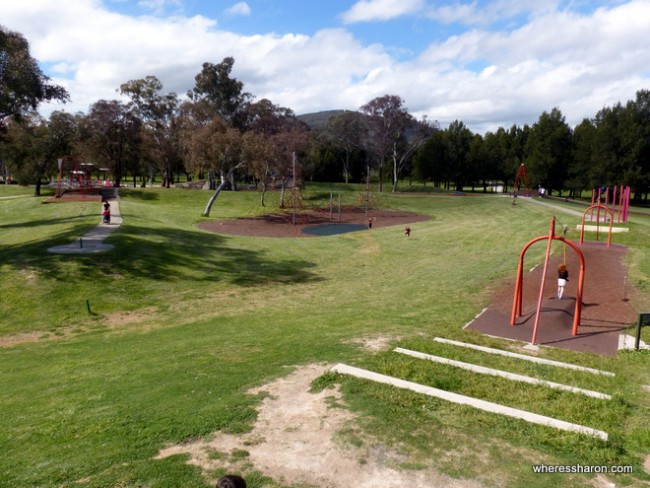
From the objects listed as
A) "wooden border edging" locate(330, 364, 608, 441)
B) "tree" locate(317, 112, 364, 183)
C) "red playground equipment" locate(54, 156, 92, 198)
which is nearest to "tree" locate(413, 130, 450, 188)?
"tree" locate(317, 112, 364, 183)

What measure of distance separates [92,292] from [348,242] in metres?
19.8

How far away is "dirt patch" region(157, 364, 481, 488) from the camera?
237 inches

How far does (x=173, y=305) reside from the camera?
1859 cm

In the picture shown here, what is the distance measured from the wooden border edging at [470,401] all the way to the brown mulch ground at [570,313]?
5719mm

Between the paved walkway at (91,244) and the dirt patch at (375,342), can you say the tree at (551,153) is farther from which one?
the dirt patch at (375,342)

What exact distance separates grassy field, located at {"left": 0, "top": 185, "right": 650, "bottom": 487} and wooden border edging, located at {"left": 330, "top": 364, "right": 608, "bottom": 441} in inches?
8.5

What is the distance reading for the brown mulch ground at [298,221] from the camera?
132ft

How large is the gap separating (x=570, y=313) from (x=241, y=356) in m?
11.4

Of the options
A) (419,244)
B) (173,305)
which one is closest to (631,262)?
(419,244)

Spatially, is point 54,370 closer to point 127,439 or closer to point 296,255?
point 127,439

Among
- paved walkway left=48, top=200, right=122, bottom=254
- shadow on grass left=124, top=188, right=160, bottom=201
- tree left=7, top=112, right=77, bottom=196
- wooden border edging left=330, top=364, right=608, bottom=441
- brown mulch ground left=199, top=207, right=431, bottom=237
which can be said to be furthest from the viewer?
shadow on grass left=124, top=188, right=160, bottom=201

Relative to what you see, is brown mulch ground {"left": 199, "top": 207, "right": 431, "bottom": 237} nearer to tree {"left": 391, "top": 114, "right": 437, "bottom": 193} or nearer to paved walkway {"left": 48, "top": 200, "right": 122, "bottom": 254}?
paved walkway {"left": 48, "top": 200, "right": 122, "bottom": 254}

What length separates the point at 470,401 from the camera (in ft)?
26.3

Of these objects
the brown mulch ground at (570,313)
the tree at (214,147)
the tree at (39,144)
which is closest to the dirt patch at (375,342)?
the brown mulch ground at (570,313)
